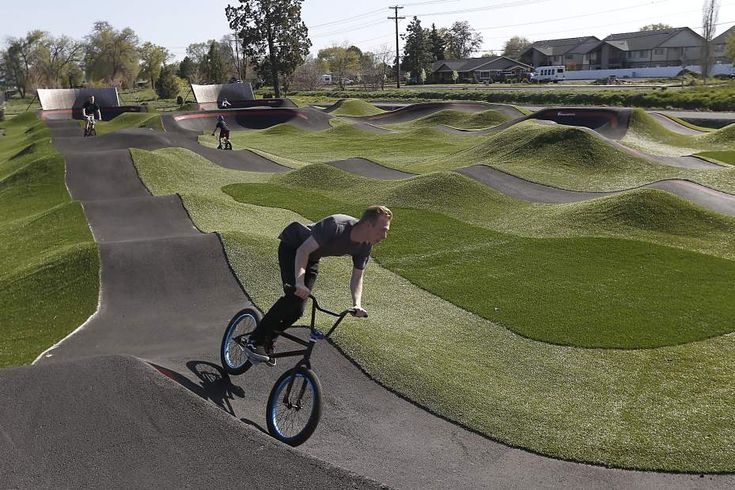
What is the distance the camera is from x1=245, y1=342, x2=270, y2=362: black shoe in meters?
7.16

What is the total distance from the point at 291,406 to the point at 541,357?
4.53 m

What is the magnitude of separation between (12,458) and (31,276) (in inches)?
301

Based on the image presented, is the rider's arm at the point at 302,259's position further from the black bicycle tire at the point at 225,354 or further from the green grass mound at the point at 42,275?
the green grass mound at the point at 42,275

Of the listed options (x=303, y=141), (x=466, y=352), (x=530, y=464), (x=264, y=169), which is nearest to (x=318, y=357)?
(x=466, y=352)

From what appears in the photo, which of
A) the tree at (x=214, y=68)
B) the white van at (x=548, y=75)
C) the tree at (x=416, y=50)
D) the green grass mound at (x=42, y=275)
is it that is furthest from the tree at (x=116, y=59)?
the green grass mound at (x=42, y=275)

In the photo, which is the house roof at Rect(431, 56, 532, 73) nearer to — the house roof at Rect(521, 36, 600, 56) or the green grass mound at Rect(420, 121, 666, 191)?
the house roof at Rect(521, 36, 600, 56)

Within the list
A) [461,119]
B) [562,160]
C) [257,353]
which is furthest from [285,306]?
[461,119]

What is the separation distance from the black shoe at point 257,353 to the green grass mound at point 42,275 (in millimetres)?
4199

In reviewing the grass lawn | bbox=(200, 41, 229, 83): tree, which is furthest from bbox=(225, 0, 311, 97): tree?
the grass lawn

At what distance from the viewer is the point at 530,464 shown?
22.5ft

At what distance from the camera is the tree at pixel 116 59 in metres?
123

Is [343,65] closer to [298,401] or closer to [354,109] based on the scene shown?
[354,109]

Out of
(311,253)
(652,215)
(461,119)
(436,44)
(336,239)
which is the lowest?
(652,215)

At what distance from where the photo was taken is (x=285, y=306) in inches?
265
